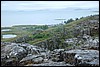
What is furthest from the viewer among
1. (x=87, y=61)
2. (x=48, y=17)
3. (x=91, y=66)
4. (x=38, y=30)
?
(x=38, y=30)

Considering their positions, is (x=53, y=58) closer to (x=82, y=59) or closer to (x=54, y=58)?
(x=54, y=58)

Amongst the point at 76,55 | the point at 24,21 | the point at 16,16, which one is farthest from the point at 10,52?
the point at 24,21

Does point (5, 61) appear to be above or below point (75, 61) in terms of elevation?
below

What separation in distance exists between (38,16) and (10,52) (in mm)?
7956

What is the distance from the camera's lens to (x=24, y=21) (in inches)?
790

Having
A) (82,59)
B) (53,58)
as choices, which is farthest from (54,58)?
(82,59)

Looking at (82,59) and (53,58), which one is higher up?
(82,59)

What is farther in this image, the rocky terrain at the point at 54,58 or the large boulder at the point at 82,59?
the rocky terrain at the point at 54,58

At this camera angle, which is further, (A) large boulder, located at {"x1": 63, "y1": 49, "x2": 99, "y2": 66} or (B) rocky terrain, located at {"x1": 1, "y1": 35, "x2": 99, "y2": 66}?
(B) rocky terrain, located at {"x1": 1, "y1": 35, "x2": 99, "y2": 66}

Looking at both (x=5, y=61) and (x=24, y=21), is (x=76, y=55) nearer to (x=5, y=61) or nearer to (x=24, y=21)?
(x=5, y=61)

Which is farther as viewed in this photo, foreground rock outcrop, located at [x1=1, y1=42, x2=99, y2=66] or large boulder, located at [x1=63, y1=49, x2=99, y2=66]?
foreground rock outcrop, located at [x1=1, y1=42, x2=99, y2=66]

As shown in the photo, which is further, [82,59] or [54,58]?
[54,58]

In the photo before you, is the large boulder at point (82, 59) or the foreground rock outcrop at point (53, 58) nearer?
the large boulder at point (82, 59)

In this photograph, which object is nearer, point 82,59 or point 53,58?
point 82,59
